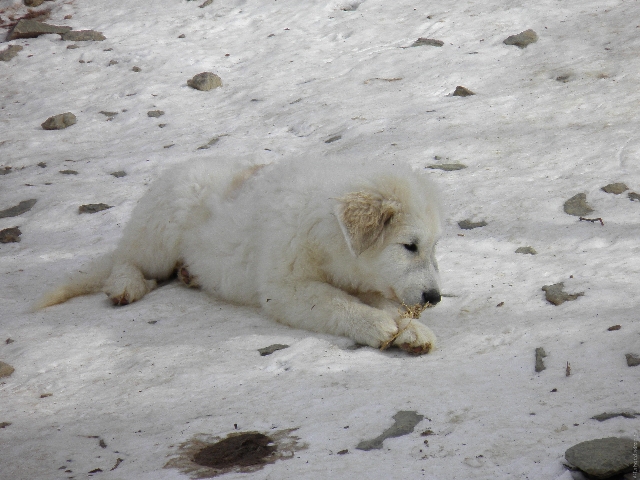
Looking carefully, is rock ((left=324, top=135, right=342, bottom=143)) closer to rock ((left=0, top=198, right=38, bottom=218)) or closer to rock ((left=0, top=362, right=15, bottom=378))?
rock ((left=0, top=198, right=38, bottom=218))

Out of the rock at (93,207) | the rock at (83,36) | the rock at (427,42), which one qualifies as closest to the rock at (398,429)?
the rock at (93,207)

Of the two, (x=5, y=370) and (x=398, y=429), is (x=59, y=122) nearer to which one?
(x=5, y=370)

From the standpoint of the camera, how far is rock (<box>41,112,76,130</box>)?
9.62 meters

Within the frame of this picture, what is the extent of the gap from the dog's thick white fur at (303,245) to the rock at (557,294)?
81 cm

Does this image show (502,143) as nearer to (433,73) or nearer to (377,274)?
(433,73)

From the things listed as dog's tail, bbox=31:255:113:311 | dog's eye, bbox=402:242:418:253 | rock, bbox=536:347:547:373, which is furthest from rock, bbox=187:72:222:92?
rock, bbox=536:347:547:373

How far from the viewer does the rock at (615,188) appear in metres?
6.00

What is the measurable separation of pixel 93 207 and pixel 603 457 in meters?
6.17

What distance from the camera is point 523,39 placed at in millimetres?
9477

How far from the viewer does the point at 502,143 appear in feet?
24.1

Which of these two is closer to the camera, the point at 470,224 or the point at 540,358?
the point at 540,358

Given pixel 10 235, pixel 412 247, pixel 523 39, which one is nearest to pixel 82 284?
pixel 10 235

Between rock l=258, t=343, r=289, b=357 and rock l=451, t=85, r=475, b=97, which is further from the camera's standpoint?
rock l=451, t=85, r=475, b=97

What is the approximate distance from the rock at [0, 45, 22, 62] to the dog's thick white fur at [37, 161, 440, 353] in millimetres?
7308
